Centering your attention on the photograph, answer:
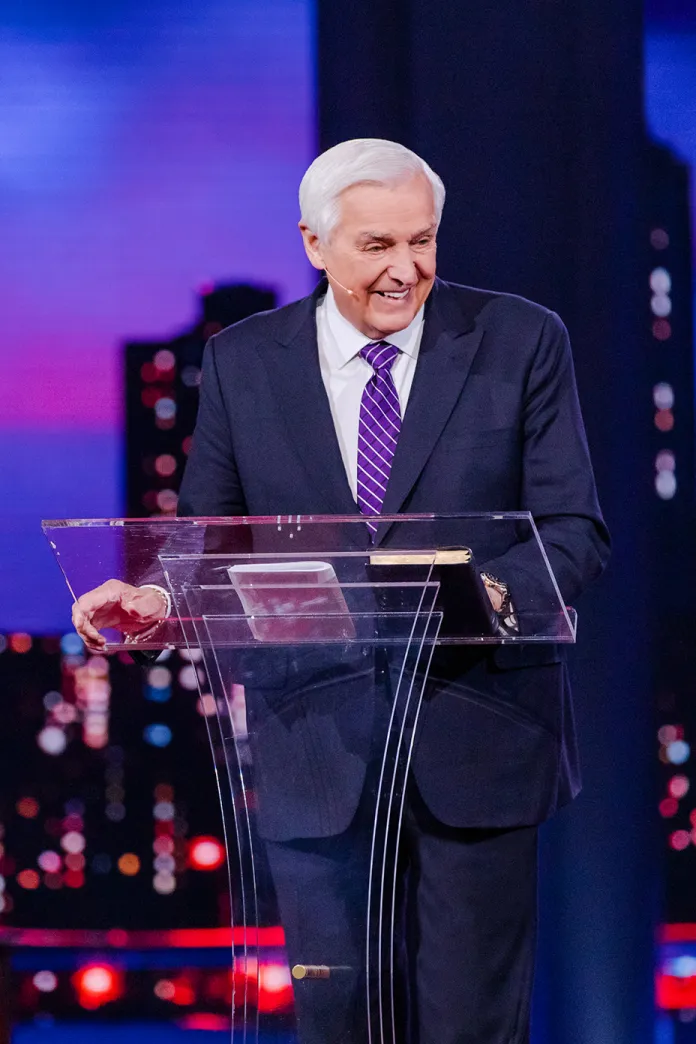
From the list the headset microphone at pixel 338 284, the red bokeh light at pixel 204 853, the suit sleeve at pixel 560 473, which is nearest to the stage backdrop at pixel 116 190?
the red bokeh light at pixel 204 853

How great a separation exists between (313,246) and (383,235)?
0.15 meters

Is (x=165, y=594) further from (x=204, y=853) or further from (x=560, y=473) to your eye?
(x=204, y=853)

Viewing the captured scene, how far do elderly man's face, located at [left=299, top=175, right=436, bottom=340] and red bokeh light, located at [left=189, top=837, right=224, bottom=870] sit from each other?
1382 millimetres

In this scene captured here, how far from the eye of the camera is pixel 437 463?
1.73 meters

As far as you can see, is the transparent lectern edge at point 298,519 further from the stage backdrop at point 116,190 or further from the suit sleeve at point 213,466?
the stage backdrop at point 116,190

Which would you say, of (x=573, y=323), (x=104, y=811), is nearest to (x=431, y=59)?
(x=573, y=323)

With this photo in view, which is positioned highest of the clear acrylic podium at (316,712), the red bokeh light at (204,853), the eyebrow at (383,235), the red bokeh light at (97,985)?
the eyebrow at (383,235)

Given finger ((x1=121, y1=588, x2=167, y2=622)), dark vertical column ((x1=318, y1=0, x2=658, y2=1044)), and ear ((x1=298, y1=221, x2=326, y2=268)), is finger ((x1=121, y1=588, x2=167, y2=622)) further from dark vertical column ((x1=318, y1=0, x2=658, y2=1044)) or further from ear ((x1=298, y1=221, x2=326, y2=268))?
dark vertical column ((x1=318, y1=0, x2=658, y2=1044))

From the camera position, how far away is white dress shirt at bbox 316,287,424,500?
70.5 inches

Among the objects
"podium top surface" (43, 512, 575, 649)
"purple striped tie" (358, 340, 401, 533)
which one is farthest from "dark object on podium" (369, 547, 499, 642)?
Answer: "purple striped tie" (358, 340, 401, 533)

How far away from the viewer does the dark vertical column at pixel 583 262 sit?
2523mm

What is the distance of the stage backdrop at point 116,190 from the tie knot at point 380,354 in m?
0.96

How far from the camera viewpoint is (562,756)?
173cm

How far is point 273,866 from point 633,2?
Answer: 186cm
